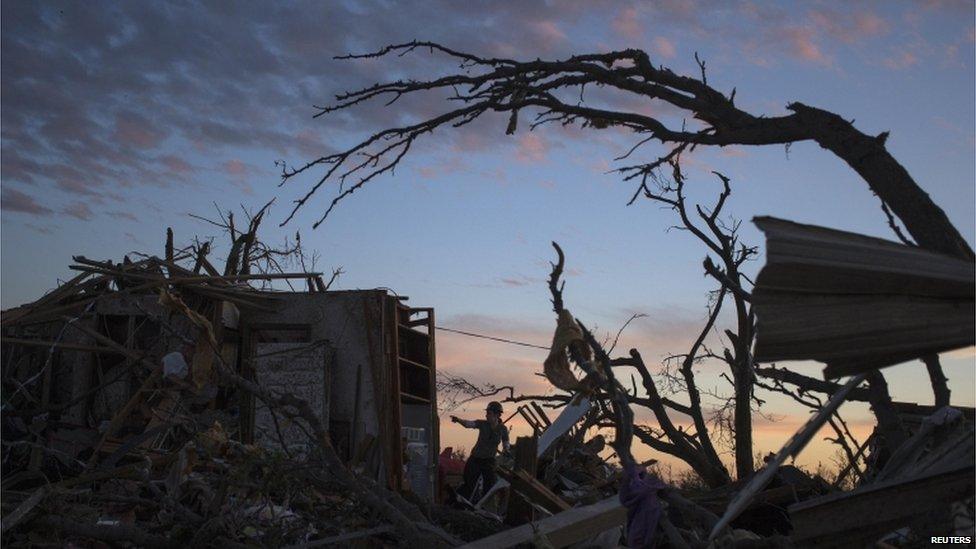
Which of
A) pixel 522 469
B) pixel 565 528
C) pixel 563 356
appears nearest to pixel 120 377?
pixel 522 469

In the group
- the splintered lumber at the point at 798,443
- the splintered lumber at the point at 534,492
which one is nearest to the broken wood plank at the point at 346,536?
the splintered lumber at the point at 534,492

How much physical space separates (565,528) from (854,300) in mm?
2667

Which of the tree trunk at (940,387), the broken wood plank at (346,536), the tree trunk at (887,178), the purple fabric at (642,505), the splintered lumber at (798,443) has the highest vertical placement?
the tree trunk at (887,178)

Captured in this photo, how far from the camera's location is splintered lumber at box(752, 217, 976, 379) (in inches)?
115

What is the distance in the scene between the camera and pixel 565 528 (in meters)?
5.20

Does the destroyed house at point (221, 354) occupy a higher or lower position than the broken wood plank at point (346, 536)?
higher

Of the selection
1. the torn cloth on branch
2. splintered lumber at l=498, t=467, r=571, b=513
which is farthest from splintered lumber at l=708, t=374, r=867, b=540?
splintered lumber at l=498, t=467, r=571, b=513

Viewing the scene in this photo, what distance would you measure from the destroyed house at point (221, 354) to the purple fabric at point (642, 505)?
8205 mm

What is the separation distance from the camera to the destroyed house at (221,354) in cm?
1246

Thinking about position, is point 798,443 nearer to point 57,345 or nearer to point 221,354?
point 221,354

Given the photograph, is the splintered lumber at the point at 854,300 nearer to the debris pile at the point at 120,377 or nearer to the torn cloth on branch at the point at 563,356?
the torn cloth on branch at the point at 563,356

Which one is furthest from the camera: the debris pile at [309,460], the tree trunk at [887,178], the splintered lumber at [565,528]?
the splintered lumber at [565,528]

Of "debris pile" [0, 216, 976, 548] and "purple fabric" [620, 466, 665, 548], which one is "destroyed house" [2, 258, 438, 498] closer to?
"debris pile" [0, 216, 976, 548]

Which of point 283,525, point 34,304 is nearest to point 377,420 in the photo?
point 34,304
